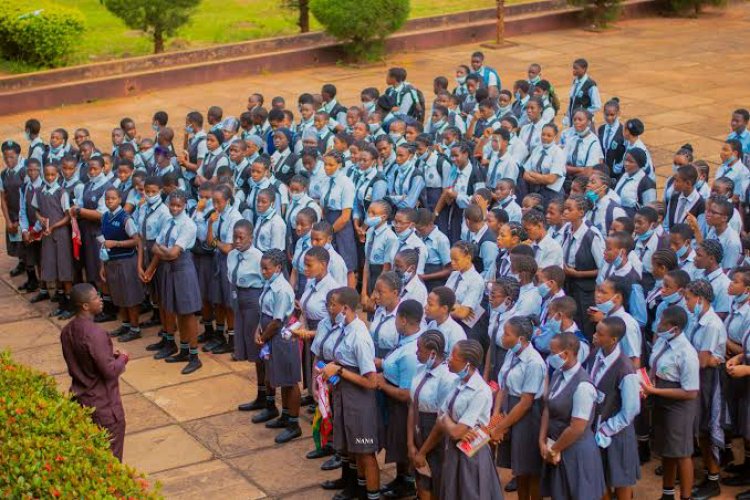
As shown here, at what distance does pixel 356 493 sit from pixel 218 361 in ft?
9.61

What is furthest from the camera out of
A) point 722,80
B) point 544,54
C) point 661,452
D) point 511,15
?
point 511,15

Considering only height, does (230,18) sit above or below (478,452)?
above

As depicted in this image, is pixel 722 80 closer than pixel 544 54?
Yes

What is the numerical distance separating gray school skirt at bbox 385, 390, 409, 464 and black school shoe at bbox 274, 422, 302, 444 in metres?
1.37

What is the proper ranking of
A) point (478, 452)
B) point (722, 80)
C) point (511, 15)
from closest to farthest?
1. point (478, 452)
2. point (722, 80)
3. point (511, 15)

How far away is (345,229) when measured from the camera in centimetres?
1158

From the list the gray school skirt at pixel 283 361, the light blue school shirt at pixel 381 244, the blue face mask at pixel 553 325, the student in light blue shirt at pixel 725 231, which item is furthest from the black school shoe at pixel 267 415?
the student in light blue shirt at pixel 725 231

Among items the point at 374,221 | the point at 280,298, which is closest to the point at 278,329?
the point at 280,298

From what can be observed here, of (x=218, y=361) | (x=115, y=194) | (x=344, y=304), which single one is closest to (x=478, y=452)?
(x=344, y=304)

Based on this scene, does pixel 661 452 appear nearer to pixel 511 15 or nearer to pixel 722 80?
pixel 722 80

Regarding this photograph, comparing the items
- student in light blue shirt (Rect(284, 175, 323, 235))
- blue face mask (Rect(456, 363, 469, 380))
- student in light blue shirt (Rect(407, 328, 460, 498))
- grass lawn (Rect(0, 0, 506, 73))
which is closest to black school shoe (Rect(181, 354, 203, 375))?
student in light blue shirt (Rect(284, 175, 323, 235))

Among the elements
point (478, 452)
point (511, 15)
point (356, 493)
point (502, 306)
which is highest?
point (511, 15)

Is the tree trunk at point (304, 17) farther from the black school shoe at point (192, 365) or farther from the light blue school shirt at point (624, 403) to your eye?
the light blue school shirt at point (624, 403)

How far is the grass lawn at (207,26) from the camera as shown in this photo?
21375 mm
